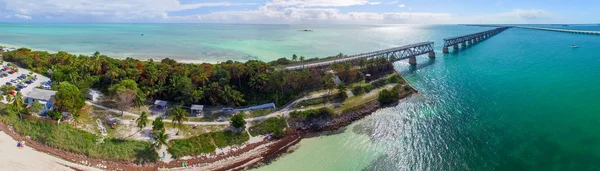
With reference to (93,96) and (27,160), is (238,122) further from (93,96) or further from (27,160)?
(93,96)

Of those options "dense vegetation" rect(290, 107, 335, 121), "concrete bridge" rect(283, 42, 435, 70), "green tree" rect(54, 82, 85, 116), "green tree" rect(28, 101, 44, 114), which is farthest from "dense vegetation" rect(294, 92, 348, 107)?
"green tree" rect(28, 101, 44, 114)

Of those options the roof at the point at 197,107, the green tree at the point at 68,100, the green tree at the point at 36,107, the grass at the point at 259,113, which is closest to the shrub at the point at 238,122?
the grass at the point at 259,113

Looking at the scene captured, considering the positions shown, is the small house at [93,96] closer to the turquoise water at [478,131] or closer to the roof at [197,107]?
the roof at [197,107]

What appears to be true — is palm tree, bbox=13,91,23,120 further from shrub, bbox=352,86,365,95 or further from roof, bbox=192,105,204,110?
shrub, bbox=352,86,365,95


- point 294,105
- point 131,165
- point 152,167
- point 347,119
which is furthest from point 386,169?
point 131,165

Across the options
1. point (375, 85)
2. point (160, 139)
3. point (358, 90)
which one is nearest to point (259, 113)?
point (160, 139)

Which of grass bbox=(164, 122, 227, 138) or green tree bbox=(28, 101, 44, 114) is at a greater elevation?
green tree bbox=(28, 101, 44, 114)
